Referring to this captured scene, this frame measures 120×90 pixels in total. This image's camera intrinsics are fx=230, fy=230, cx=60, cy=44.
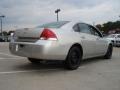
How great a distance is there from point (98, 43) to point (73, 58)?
5.93ft

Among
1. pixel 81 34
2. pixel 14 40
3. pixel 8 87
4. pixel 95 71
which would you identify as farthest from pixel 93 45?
pixel 8 87

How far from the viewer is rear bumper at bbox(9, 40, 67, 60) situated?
603 centimetres

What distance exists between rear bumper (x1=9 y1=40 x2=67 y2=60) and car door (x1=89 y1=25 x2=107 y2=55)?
85.9 inches

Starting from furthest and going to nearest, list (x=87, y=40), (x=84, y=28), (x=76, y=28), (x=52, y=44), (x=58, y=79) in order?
(x=84, y=28) < (x=87, y=40) < (x=76, y=28) < (x=52, y=44) < (x=58, y=79)

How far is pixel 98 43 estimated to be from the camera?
27.7 ft

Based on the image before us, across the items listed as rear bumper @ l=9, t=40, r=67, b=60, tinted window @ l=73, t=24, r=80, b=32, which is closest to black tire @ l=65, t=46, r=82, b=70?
rear bumper @ l=9, t=40, r=67, b=60

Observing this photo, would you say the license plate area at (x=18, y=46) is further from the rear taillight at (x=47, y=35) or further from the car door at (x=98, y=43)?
the car door at (x=98, y=43)

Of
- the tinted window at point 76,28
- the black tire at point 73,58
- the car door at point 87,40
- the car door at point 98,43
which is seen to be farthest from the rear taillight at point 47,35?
the car door at point 98,43

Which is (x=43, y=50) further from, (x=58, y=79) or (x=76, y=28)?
(x=76, y=28)

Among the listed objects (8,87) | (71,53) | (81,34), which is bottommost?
(8,87)

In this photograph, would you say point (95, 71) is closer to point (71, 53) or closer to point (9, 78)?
point (71, 53)

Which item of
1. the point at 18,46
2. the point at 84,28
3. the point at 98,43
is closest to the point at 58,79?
the point at 18,46

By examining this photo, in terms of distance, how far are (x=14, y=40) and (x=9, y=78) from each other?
1.59 m

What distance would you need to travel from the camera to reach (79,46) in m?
7.19
